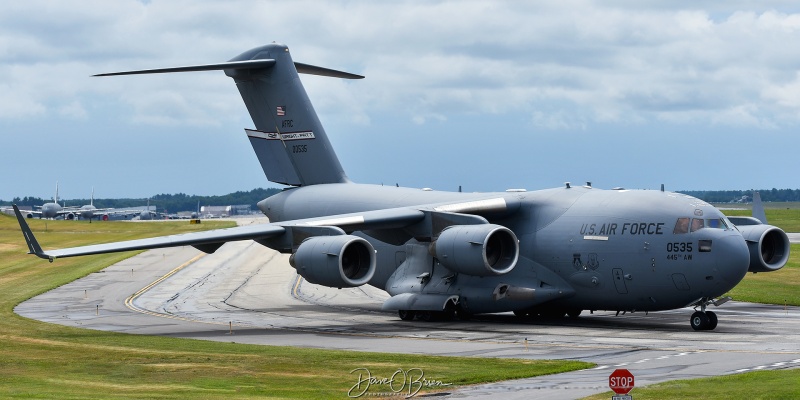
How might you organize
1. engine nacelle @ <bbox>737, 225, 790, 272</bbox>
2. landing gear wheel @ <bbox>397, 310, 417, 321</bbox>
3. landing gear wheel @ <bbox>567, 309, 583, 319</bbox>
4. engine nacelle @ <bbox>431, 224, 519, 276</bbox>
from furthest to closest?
1. landing gear wheel @ <bbox>397, 310, 417, 321</bbox>
2. landing gear wheel @ <bbox>567, 309, 583, 319</bbox>
3. engine nacelle @ <bbox>737, 225, 790, 272</bbox>
4. engine nacelle @ <bbox>431, 224, 519, 276</bbox>

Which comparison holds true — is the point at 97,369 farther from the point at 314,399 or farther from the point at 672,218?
the point at 672,218

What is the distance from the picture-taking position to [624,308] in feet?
95.3

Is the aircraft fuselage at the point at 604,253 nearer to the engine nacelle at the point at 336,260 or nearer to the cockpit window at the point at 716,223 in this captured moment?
the cockpit window at the point at 716,223

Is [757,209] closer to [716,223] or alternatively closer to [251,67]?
[716,223]

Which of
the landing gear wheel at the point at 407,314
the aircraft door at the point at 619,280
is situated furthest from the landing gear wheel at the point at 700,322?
the landing gear wheel at the point at 407,314

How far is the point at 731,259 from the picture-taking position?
2689 cm

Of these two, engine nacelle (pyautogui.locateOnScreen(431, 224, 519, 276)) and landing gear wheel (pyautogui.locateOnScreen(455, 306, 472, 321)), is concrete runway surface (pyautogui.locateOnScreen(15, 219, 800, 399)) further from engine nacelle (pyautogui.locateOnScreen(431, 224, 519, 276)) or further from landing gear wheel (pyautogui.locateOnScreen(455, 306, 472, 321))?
engine nacelle (pyautogui.locateOnScreen(431, 224, 519, 276))

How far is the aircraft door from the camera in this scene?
93.0ft

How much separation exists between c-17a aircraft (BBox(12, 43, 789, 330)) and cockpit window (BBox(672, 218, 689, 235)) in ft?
0.08

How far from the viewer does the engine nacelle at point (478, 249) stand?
27.9 meters

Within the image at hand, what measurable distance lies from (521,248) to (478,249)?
8.79 feet

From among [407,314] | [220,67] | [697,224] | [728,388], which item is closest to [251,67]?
[220,67]

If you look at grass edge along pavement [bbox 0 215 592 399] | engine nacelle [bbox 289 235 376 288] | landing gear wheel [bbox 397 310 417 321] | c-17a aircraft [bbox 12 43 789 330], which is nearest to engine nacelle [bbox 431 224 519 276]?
c-17a aircraft [bbox 12 43 789 330]

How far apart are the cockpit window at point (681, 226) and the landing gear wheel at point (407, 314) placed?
7.69 metres
